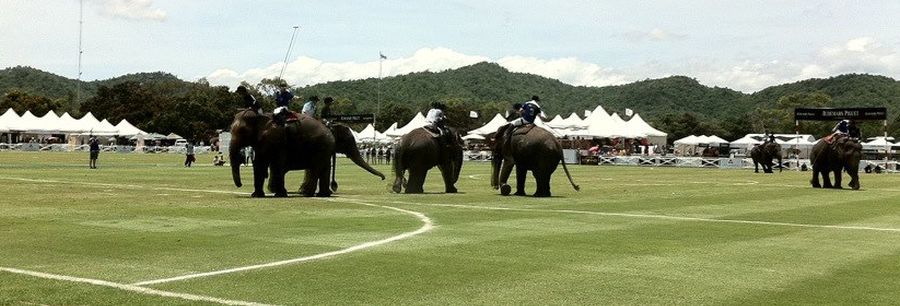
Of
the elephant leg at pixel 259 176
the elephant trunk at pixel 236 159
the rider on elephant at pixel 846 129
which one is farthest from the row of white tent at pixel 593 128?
the elephant leg at pixel 259 176

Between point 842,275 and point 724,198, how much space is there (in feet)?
57.7

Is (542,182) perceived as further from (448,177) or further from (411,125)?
(411,125)

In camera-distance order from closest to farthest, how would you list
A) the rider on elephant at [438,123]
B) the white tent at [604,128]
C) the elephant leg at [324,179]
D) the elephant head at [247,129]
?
the elephant head at [247,129]
the elephant leg at [324,179]
the rider on elephant at [438,123]
the white tent at [604,128]

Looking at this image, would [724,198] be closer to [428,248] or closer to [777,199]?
[777,199]

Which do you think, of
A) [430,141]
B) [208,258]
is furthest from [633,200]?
[208,258]

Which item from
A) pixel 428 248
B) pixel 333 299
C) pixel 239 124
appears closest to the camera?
pixel 333 299

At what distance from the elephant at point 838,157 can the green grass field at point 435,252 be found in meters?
14.2

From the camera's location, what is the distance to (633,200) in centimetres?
2758

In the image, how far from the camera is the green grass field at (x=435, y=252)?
1029cm

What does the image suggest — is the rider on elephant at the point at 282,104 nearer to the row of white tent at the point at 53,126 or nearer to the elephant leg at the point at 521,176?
the elephant leg at the point at 521,176

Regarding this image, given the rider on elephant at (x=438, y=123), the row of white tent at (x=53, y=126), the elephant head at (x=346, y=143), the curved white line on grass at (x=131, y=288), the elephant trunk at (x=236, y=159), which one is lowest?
the curved white line on grass at (x=131, y=288)

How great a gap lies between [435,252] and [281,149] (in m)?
13.3

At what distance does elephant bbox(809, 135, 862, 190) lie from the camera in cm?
3859

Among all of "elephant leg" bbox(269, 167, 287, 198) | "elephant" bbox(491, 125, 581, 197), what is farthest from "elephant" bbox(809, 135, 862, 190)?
"elephant leg" bbox(269, 167, 287, 198)
